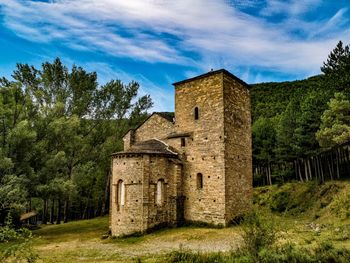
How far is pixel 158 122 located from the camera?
72.6 feet

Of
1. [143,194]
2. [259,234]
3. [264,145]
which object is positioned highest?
[264,145]

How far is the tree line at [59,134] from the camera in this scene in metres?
18.0

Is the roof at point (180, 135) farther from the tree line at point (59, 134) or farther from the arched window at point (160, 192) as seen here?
the tree line at point (59, 134)

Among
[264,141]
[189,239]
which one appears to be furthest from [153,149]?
[264,141]

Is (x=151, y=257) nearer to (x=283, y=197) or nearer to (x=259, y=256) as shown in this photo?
(x=259, y=256)

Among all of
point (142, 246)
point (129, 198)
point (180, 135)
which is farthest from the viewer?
point (180, 135)

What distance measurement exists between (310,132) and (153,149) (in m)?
19.5

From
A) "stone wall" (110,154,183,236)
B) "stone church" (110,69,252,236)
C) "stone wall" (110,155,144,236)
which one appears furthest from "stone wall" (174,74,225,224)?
"stone wall" (110,155,144,236)

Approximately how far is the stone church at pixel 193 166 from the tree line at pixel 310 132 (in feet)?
32.2

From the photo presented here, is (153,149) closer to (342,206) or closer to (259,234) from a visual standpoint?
(259,234)

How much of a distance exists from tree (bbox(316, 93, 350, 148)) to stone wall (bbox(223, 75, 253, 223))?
9372 mm

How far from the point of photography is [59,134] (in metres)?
21.2

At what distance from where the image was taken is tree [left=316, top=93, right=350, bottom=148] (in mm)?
24975

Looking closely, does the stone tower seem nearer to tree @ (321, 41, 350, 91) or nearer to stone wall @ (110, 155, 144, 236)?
stone wall @ (110, 155, 144, 236)
